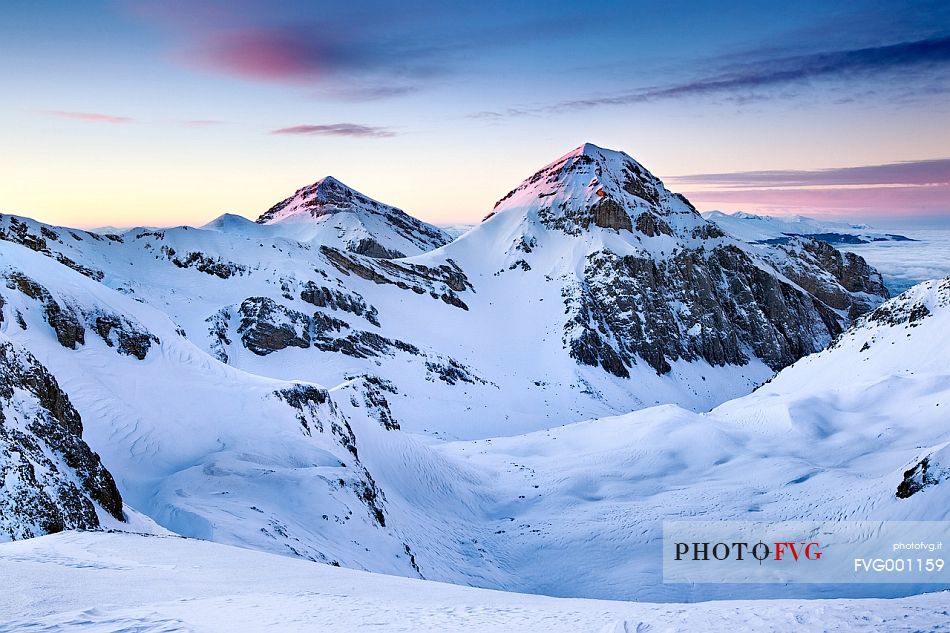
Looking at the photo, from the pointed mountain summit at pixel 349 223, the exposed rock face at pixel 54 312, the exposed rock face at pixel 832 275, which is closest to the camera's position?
the exposed rock face at pixel 54 312

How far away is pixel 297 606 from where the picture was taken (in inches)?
366

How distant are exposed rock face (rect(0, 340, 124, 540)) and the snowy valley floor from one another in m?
2.39

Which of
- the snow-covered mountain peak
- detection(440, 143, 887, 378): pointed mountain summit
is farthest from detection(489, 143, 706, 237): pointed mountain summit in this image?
the snow-covered mountain peak

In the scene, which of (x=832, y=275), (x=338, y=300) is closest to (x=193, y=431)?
(x=338, y=300)

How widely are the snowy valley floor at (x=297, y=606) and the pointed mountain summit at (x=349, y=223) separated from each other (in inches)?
4504

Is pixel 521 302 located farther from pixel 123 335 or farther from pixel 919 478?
pixel 919 478

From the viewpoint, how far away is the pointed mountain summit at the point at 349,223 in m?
128

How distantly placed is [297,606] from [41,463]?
10.4m

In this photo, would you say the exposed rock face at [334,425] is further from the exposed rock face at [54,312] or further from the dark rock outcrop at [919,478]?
A: the dark rock outcrop at [919,478]

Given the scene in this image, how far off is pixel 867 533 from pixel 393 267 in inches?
2882

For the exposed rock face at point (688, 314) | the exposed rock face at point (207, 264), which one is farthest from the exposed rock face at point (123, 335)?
the exposed rock face at point (688, 314)

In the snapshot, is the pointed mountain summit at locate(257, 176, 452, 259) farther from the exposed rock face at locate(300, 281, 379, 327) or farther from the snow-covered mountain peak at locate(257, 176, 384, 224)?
the exposed rock face at locate(300, 281, 379, 327)

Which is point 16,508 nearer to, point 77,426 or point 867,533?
point 77,426

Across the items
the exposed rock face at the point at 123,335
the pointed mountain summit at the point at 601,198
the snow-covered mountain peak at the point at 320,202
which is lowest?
the exposed rock face at the point at 123,335
